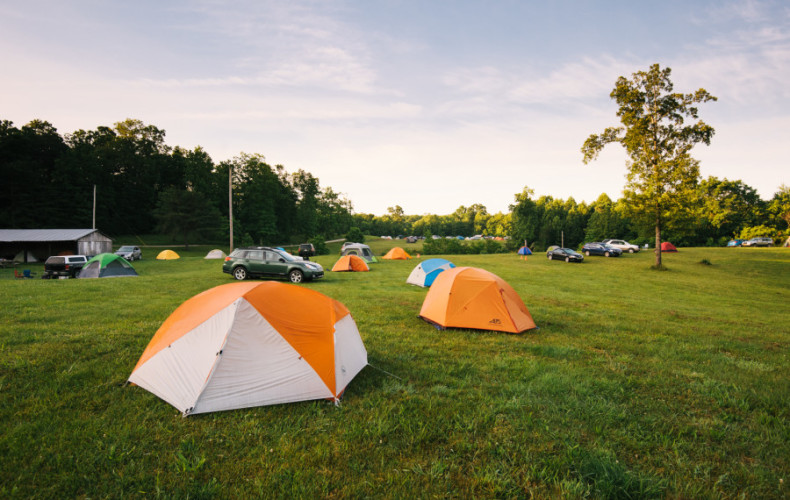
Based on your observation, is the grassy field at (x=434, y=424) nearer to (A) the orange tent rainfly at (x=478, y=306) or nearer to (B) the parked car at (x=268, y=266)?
(A) the orange tent rainfly at (x=478, y=306)

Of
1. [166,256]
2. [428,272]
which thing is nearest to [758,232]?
[428,272]

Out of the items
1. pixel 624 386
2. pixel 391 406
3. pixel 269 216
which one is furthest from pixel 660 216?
pixel 269 216

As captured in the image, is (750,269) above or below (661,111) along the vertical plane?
below

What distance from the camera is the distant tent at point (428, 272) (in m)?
16.0

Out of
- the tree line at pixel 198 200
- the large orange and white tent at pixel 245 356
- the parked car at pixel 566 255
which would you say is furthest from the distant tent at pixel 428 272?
the tree line at pixel 198 200

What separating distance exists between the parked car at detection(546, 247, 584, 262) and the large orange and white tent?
30374 mm

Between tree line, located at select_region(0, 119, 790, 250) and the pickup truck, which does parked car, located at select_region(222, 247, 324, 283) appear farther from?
tree line, located at select_region(0, 119, 790, 250)

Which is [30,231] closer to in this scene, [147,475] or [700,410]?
[147,475]

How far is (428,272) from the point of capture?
16219mm

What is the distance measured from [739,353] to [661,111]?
23.8 m

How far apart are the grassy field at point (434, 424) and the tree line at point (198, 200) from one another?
33.7 metres

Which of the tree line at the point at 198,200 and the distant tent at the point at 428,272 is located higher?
the tree line at the point at 198,200

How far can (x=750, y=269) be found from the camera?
80.6 ft

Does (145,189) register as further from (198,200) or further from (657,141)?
(657,141)
